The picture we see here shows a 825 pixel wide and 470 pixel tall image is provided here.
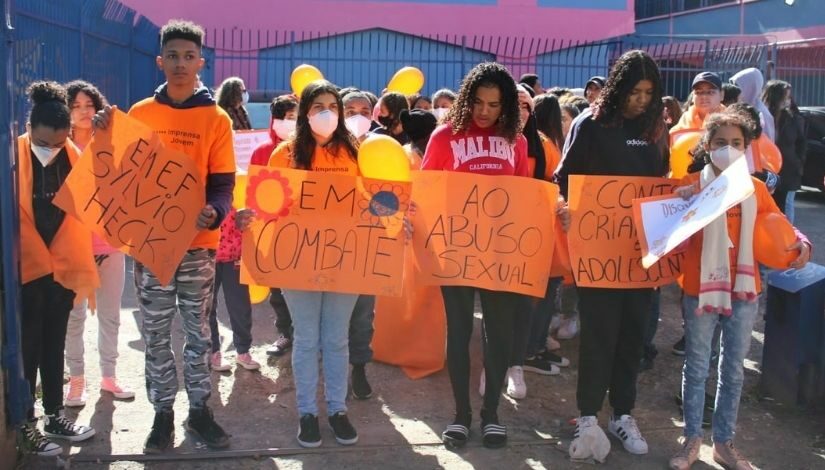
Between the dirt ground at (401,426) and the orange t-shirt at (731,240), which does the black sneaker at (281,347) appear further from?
the orange t-shirt at (731,240)

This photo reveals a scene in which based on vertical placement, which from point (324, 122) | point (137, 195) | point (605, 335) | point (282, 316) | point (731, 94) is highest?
point (731, 94)

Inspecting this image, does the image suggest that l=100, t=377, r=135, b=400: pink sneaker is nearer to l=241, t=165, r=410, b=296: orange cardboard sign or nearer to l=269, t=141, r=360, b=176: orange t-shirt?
l=241, t=165, r=410, b=296: orange cardboard sign

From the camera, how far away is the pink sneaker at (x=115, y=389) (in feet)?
17.3

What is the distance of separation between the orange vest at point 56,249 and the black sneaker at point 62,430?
66 centimetres

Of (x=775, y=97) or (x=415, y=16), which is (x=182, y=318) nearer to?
(x=775, y=97)

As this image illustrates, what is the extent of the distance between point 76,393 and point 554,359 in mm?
3152

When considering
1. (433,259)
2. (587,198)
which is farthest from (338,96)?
(587,198)

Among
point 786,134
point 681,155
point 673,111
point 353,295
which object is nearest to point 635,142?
point 681,155

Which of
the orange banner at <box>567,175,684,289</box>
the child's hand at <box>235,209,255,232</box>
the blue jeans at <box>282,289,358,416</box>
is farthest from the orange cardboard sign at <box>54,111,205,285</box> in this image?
the orange banner at <box>567,175,684,289</box>

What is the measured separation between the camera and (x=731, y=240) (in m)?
4.40

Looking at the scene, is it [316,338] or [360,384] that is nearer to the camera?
[316,338]

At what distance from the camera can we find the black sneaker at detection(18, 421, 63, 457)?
14.3 feet

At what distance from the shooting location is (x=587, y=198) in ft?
15.2

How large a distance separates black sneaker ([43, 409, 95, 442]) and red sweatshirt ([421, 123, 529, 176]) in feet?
7.82
